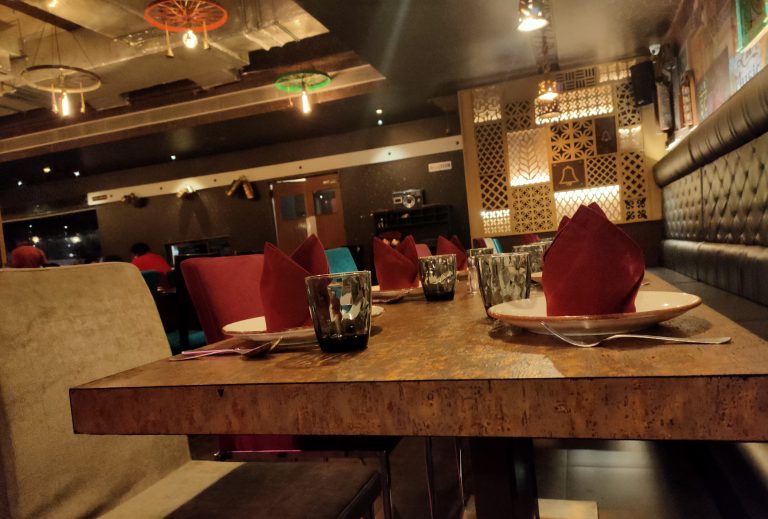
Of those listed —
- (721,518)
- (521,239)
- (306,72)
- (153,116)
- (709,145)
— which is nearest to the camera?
(721,518)

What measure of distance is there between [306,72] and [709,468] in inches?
188

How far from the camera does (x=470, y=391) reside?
501 mm

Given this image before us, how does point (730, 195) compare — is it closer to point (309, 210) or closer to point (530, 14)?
point (530, 14)

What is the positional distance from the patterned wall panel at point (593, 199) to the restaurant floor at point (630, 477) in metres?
4.09

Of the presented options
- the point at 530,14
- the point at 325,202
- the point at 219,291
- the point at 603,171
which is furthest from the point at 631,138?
the point at 219,291

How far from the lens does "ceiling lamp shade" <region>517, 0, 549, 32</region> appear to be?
131 inches

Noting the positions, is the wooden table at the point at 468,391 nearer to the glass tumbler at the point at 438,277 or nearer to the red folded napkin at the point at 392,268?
the glass tumbler at the point at 438,277

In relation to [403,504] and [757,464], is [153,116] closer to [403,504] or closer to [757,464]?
[403,504]

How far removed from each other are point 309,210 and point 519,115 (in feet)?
13.6

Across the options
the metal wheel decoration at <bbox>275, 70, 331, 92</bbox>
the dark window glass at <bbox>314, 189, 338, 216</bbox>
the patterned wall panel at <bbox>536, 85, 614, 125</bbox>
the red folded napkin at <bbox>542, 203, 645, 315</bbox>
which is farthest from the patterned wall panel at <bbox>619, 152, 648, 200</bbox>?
the red folded napkin at <bbox>542, 203, 645, 315</bbox>

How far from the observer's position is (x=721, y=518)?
1.62m

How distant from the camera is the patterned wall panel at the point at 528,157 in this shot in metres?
6.63

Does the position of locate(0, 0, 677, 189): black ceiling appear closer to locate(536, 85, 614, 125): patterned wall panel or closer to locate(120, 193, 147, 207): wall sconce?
locate(536, 85, 614, 125): patterned wall panel

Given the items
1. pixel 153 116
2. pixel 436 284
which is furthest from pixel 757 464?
pixel 153 116
